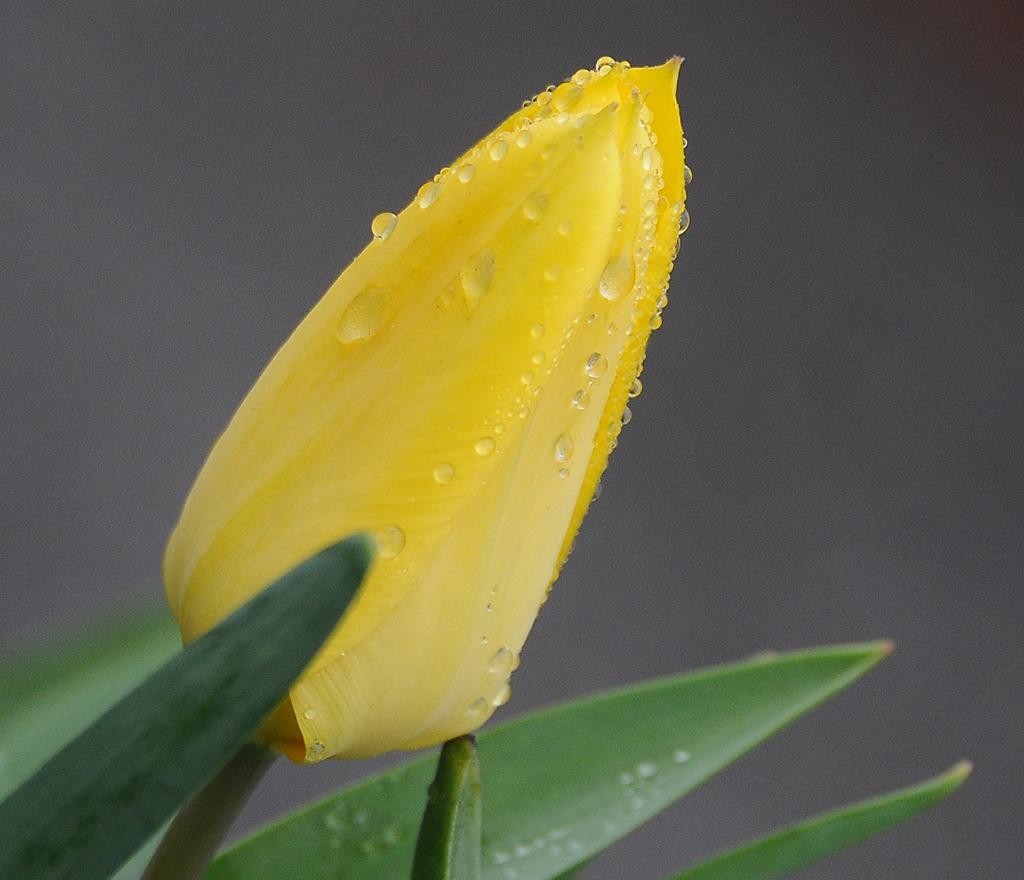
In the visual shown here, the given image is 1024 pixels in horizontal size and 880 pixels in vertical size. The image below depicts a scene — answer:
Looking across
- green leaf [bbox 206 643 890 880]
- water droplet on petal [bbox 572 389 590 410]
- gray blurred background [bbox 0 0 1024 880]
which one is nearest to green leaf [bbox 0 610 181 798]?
green leaf [bbox 206 643 890 880]

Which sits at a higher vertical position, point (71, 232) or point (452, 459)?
point (71, 232)

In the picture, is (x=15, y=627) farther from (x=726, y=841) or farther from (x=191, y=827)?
(x=191, y=827)

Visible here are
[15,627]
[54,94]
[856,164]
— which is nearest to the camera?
[15,627]

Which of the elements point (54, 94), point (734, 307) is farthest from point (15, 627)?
point (734, 307)

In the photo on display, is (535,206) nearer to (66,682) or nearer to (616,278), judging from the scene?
(616,278)

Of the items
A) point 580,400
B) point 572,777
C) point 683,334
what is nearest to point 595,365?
point 580,400

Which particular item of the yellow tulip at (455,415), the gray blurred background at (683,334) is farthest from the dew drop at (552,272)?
the gray blurred background at (683,334)
